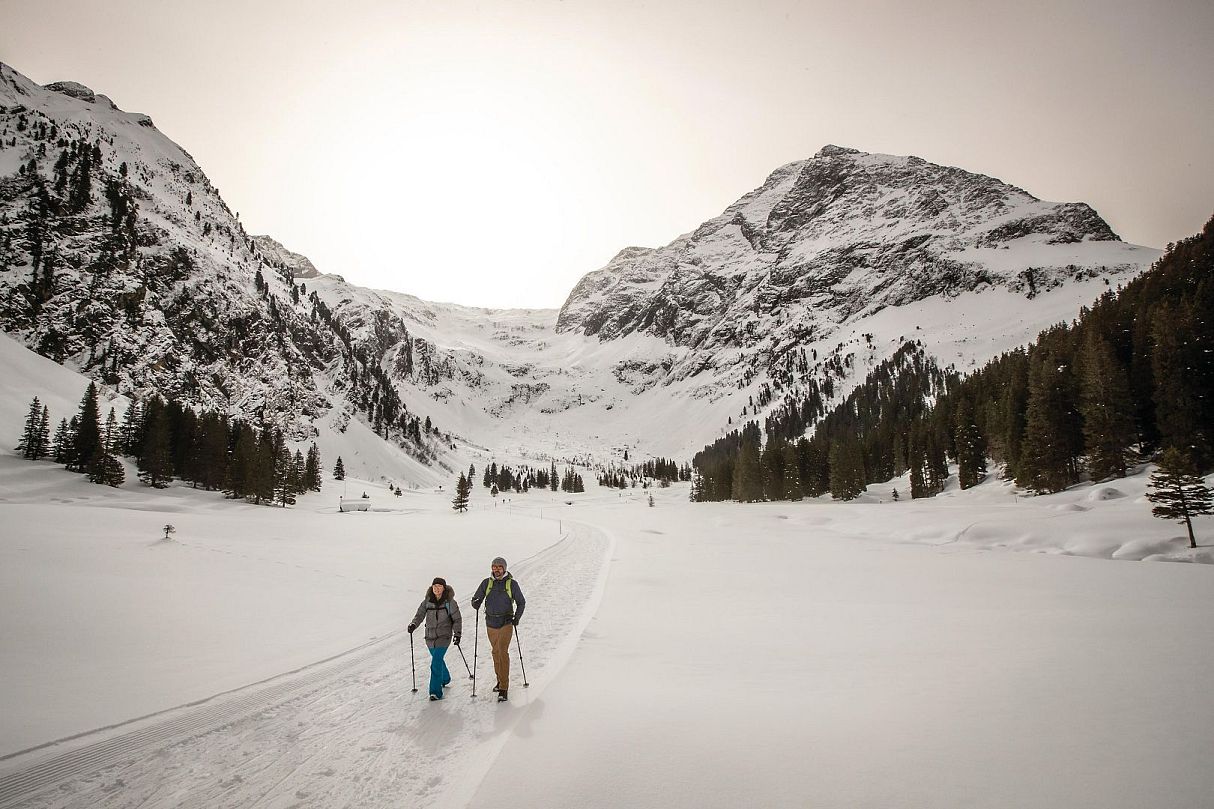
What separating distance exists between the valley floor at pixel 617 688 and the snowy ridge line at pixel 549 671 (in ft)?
0.15

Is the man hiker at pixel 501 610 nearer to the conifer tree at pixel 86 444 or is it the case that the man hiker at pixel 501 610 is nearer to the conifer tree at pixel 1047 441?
the conifer tree at pixel 1047 441

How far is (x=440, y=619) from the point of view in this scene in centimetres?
865

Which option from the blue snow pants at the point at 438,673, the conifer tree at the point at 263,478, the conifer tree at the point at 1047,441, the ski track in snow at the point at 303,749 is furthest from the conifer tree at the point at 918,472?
the conifer tree at the point at 263,478

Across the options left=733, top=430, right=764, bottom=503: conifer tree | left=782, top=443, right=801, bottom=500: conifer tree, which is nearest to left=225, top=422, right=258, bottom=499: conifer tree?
left=733, top=430, right=764, bottom=503: conifer tree

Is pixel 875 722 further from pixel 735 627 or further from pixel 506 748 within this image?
pixel 735 627

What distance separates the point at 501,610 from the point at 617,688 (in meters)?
2.39

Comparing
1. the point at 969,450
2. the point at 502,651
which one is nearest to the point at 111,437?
the point at 502,651

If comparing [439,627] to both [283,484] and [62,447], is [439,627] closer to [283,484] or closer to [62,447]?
[283,484]

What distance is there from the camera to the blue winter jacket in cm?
857

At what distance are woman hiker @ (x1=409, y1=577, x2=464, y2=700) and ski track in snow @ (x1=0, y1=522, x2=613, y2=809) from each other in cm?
37

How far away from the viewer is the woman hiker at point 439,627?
327 inches

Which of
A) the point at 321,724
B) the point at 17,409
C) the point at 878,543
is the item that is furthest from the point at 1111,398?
the point at 17,409

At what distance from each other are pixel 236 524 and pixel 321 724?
92.7ft

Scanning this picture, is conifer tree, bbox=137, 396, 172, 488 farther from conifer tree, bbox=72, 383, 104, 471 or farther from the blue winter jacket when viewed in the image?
the blue winter jacket
